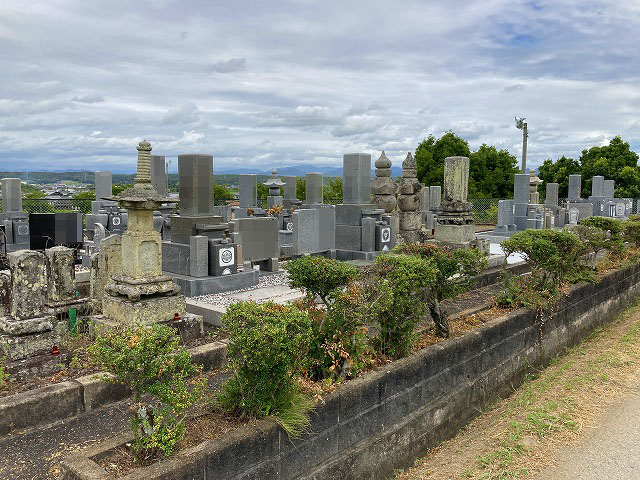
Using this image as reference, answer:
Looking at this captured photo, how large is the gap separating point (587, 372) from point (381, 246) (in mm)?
6201

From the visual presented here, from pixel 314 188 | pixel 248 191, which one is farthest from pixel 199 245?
pixel 314 188

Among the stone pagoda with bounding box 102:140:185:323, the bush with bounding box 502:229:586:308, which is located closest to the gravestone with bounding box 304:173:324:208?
the bush with bounding box 502:229:586:308

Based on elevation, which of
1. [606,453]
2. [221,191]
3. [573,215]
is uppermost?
[221,191]

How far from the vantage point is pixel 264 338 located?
12.8 feet

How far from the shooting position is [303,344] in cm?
436

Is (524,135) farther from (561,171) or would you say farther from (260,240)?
(260,240)

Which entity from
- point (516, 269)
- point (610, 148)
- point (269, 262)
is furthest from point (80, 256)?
point (610, 148)

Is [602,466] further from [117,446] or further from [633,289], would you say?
[633,289]

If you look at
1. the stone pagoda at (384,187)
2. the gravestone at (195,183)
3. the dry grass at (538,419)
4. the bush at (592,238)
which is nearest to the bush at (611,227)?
the bush at (592,238)

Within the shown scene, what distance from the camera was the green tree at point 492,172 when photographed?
1548 inches

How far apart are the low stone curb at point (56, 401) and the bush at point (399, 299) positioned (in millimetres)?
2699

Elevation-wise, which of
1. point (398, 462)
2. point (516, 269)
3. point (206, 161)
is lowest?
point (398, 462)

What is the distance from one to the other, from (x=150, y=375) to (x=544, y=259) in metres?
6.77

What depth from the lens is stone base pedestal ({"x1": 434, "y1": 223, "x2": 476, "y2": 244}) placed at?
14430mm
